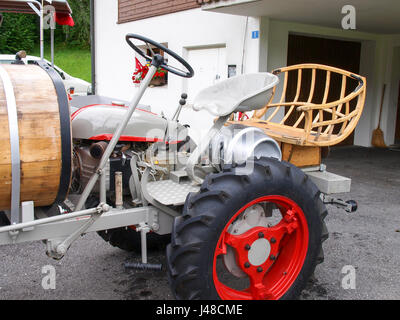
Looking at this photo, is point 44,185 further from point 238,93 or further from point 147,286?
point 238,93

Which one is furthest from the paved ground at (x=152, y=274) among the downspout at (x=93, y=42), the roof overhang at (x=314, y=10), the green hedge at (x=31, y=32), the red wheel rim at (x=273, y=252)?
the green hedge at (x=31, y=32)

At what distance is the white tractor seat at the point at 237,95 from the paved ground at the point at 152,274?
137cm

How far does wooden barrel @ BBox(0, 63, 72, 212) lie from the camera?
7.00 ft

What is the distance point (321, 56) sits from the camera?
963 cm

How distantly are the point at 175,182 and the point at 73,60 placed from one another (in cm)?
2490

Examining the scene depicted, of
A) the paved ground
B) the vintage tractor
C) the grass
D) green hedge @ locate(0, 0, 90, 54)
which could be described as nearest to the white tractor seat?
the vintage tractor

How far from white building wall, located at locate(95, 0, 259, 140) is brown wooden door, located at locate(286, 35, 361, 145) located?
1.22 m

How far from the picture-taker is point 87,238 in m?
4.21

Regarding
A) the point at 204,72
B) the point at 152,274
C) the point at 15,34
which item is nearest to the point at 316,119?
the point at 152,274

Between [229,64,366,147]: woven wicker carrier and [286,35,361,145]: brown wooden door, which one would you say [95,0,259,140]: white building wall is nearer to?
[286,35,361,145]: brown wooden door

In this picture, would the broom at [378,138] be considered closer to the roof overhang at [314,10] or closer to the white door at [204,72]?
the roof overhang at [314,10]

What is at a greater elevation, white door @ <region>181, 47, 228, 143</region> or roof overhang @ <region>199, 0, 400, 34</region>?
roof overhang @ <region>199, 0, 400, 34</region>

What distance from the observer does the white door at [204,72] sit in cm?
903

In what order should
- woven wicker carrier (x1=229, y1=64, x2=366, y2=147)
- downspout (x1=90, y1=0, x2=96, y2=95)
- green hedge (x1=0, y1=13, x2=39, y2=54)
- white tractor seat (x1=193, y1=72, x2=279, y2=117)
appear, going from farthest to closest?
green hedge (x1=0, y1=13, x2=39, y2=54) → downspout (x1=90, y1=0, x2=96, y2=95) → woven wicker carrier (x1=229, y1=64, x2=366, y2=147) → white tractor seat (x1=193, y1=72, x2=279, y2=117)
